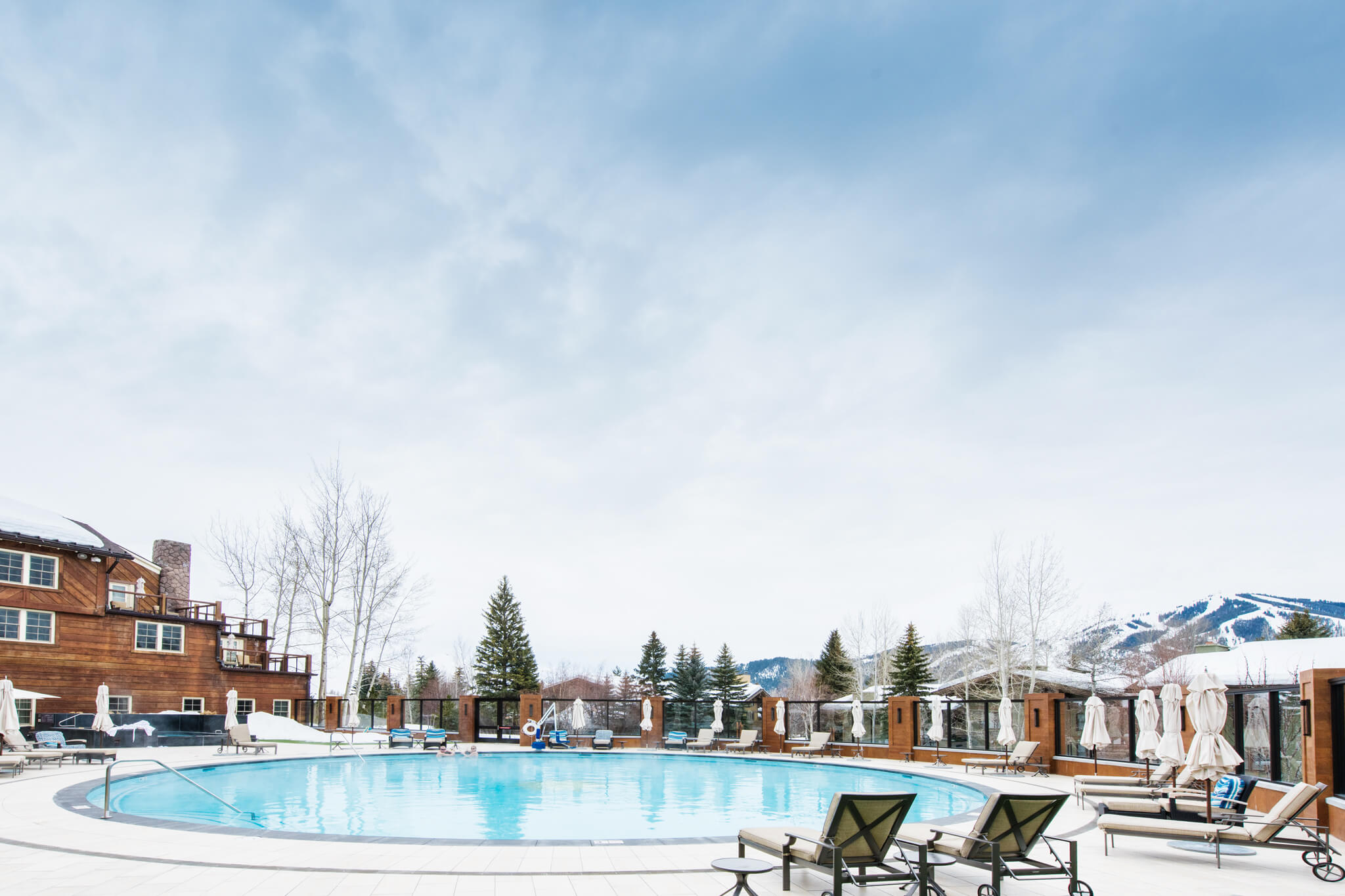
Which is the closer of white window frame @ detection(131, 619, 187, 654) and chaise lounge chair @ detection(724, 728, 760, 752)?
chaise lounge chair @ detection(724, 728, 760, 752)

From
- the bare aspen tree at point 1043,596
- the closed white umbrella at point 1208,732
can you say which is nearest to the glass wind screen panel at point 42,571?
the closed white umbrella at point 1208,732

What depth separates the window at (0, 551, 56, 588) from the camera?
85.6 ft

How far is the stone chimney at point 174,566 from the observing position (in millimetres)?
36188

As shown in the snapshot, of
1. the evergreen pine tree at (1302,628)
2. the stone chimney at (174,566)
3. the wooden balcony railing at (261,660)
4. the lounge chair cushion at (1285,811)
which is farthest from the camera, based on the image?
the evergreen pine tree at (1302,628)

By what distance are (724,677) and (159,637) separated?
123 ft

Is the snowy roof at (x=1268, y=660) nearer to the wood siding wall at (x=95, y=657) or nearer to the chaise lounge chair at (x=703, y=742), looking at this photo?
the chaise lounge chair at (x=703, y=742)

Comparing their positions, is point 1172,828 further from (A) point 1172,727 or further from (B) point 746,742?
(B) point 746,742

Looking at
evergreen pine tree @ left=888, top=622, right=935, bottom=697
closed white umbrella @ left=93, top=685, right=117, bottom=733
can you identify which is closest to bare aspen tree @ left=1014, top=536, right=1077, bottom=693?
evergreen pine tree @ left=888, top=622, right=935, bottom=697

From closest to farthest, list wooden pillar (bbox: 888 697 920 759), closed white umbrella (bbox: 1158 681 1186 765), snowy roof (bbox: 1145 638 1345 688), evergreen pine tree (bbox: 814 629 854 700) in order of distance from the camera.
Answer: closed white umbrella (bbox: 1158 681 1186 765) → wooden pillar (bbox: 888 697 920 759) → snowy roof (bbox: 1145 638 1345 688) → evergreen pine tree (bbox: 814 629 854 700)

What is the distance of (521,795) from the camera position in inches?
663

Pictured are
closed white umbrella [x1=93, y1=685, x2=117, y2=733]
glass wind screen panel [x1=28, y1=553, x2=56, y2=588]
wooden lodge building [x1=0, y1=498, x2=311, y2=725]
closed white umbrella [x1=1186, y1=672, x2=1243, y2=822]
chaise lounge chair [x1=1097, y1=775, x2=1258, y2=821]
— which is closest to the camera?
closed white umbrella [x1=1186, y1=672, x2=1243, y2=822]

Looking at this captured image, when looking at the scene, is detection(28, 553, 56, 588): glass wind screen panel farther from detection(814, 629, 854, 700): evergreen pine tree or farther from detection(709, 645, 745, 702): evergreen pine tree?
detection(709, 645, 745, 702): evergreen pine tree

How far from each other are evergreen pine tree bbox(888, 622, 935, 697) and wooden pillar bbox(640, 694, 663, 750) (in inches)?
833

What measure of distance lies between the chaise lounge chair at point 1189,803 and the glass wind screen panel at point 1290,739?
55 centimetres
